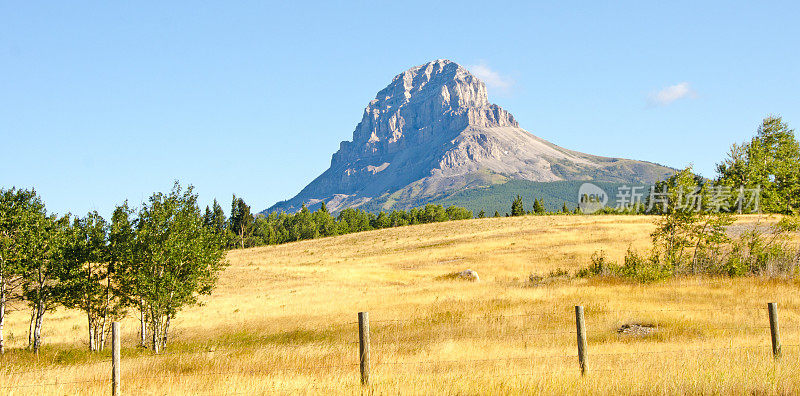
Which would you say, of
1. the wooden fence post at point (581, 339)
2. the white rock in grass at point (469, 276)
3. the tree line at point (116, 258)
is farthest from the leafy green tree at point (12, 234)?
the white rock in grass at point (469, 276)

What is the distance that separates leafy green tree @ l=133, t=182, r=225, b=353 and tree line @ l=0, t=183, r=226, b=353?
0.04 m

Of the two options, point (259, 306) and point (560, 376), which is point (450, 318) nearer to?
point (560, 376)

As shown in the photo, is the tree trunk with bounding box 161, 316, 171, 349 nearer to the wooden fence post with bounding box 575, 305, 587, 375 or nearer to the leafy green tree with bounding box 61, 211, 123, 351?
the leafy green tree with bounding box 61, 211, 123, 351

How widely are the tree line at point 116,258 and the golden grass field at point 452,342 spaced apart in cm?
217

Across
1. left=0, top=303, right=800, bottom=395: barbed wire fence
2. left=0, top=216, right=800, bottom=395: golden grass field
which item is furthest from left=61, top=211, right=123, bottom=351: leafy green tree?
left=0, top=303, right=800, bottom=395: barbed wire fence

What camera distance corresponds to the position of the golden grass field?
10.9 metres

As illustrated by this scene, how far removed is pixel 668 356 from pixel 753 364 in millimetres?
2507

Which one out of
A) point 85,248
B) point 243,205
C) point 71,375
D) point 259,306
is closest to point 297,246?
Answer: point 243,205

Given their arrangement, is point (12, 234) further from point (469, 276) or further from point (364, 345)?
point (469, 276)

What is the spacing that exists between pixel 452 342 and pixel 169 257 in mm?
14161

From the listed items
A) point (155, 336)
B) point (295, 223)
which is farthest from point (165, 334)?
point (295, 223)

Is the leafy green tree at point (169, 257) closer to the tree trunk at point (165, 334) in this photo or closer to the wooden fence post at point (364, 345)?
the tree trunk at point (165, 334)

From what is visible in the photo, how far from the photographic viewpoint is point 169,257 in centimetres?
2525

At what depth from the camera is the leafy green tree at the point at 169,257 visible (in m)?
24.9
